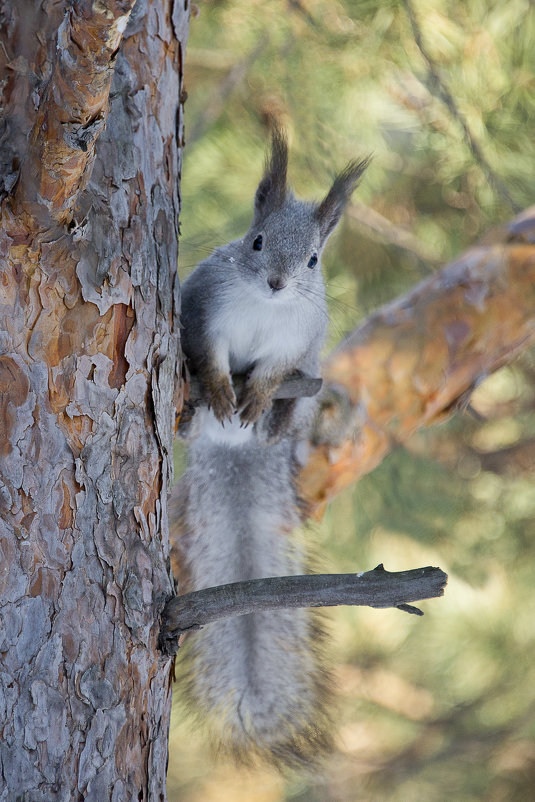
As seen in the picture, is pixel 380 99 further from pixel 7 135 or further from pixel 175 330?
pixel 7 135

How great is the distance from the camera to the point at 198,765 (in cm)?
208

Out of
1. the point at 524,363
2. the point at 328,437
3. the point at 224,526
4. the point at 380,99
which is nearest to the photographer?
the point at 224,526

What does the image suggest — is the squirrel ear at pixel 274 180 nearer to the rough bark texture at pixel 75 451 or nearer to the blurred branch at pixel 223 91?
the rough bark texture at pixel 75 451

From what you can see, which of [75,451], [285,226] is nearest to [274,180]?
[285,226]

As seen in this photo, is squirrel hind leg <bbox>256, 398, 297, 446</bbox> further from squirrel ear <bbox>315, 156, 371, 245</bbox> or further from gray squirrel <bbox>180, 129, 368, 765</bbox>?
squirrel ear <bbox>315, 156, 371, 245</bbox>

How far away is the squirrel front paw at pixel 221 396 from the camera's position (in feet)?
3.68

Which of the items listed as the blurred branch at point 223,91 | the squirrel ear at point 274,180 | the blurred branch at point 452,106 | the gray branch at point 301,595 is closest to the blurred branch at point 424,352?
the blurred branch at point 452,106

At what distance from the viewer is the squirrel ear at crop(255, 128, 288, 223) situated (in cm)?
110

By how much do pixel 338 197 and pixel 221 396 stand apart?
0.34 m

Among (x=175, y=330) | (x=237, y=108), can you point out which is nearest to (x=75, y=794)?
(x=175, y=330)

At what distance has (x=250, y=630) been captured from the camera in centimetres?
113

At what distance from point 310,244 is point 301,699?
2.18ft

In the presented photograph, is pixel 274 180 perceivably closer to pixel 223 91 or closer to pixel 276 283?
pixel 276 283

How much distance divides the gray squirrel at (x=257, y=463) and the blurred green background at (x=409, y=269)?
0.43 feet
